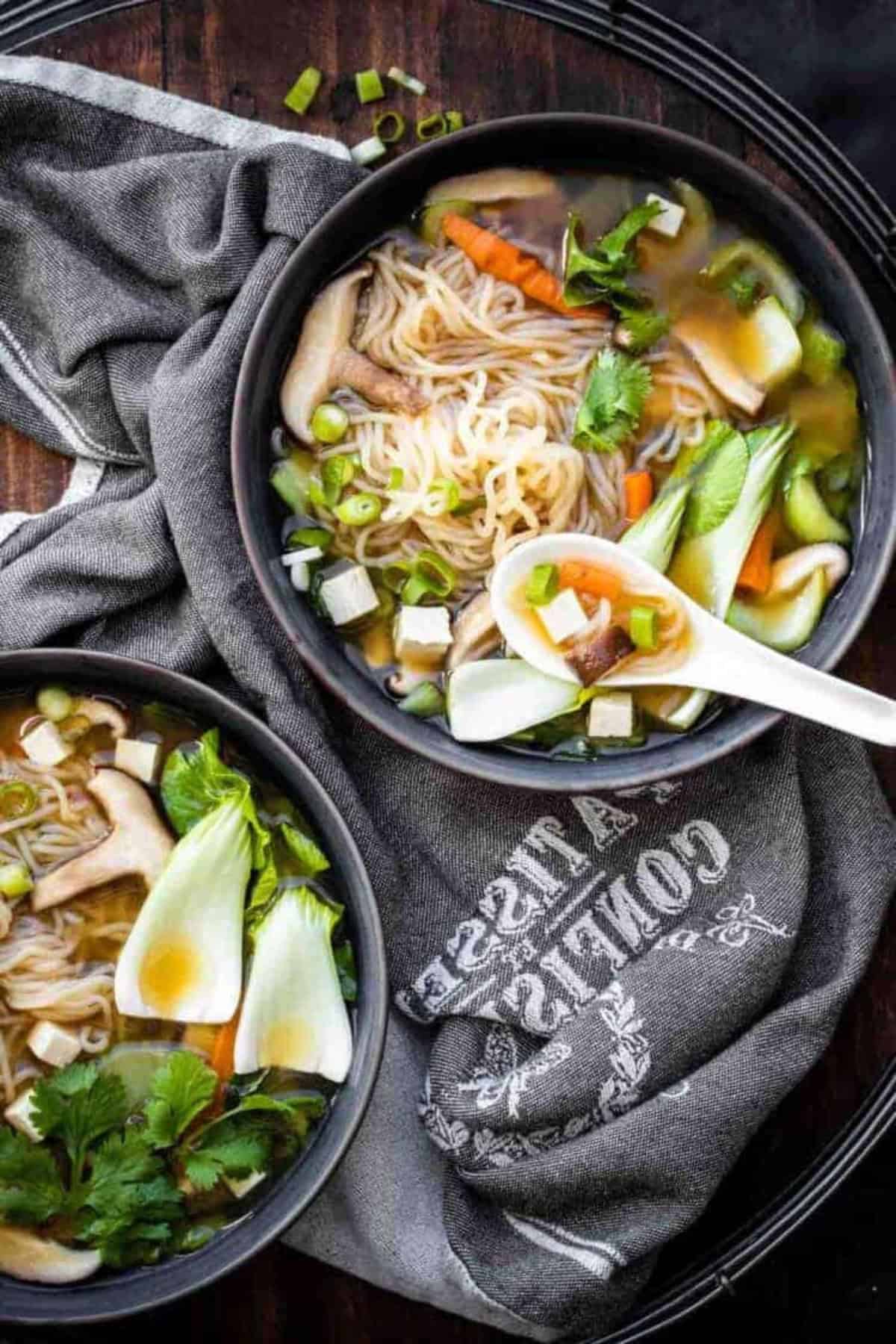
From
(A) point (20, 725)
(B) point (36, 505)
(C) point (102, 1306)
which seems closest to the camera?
(C) point (102, 1306)

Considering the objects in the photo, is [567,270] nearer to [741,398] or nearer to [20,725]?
[741,398]

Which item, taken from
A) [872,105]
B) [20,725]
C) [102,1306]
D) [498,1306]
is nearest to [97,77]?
[20,725]

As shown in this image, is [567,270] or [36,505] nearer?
[567,270]

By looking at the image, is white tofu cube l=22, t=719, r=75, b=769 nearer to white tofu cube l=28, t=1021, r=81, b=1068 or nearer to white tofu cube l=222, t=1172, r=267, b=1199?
A: white tofu cube l=28, t=1021, r=81, b=1068

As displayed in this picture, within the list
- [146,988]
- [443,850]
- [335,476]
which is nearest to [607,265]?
[335,476]

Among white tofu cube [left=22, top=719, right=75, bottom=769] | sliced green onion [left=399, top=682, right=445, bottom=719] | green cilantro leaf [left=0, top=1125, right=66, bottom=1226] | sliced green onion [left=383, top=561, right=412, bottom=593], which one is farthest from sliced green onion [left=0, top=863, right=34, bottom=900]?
sliced green onion [left=383, top=561, right=412, bottom=593]

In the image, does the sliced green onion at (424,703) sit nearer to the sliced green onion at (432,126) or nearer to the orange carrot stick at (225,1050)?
the orange carrot stick at (225,1050)
